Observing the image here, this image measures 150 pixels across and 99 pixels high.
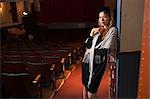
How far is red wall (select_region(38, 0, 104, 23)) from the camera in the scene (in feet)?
40.3

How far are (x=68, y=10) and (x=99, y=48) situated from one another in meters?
9.23

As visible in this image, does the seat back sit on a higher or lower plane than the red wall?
lower

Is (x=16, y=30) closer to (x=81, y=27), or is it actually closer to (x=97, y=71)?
(x=81, y=27)

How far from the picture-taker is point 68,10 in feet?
40.7

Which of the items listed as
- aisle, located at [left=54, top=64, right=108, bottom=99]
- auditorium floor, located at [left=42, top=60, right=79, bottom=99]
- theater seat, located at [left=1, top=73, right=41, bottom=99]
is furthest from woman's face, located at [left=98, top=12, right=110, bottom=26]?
auditorium floor, located at [left=42, top=60, right=79, bottom=99]

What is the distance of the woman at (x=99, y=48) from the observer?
129 inches

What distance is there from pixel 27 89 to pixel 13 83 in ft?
0.79

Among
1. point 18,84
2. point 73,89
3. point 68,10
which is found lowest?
point 73,89

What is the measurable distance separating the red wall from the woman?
350 inches

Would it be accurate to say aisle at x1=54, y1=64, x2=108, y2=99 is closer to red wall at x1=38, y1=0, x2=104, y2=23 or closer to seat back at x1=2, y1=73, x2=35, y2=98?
seat back at x1=2, y1=73, x2=35, y2=98

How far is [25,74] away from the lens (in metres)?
4.32

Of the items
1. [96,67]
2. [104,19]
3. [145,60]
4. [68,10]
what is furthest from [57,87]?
[68,10]

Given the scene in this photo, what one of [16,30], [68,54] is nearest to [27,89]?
[68,54]

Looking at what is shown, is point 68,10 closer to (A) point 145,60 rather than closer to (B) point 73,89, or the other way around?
(B) point 73,89
